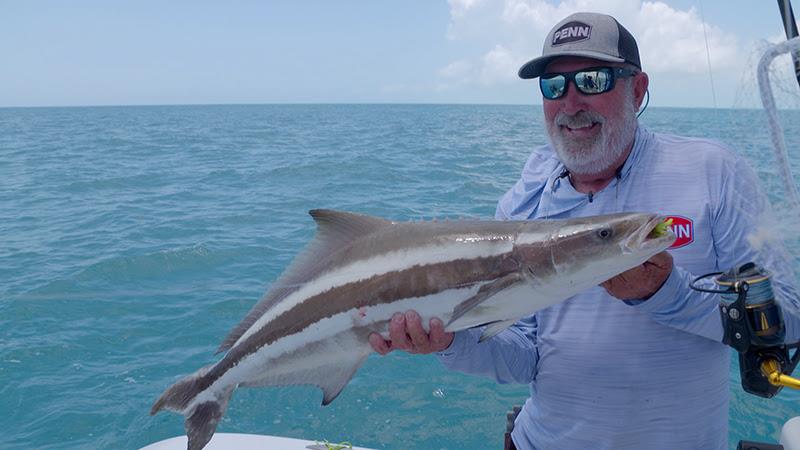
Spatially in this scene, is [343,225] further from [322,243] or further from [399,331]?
[399,331]

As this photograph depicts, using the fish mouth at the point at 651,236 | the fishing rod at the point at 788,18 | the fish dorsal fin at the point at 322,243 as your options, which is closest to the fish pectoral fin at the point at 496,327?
the fish mouth at the point at 651,236

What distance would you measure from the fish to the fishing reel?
16.6 inches

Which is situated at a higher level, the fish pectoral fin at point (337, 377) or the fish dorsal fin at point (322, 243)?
the fish dorsal fin at point (322, 243)

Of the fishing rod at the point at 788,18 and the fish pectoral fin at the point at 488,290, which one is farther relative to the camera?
the fish pectoral fin at the point at 488,290

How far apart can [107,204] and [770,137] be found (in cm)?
1882

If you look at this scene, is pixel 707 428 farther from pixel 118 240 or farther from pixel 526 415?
pixel 118 240

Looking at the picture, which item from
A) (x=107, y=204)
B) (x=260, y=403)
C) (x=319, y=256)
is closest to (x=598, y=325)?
(x=319, y=256)

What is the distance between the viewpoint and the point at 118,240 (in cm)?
1386

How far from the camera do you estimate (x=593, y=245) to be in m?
2.47

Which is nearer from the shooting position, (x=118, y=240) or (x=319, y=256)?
(x=319, y=256)

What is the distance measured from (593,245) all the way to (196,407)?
225 centimetres

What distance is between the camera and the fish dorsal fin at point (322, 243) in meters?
3.03

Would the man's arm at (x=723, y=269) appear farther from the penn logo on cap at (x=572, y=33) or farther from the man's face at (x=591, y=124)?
the penn logo on cap at (x=572, y=33)

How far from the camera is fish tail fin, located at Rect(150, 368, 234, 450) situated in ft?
10.6
